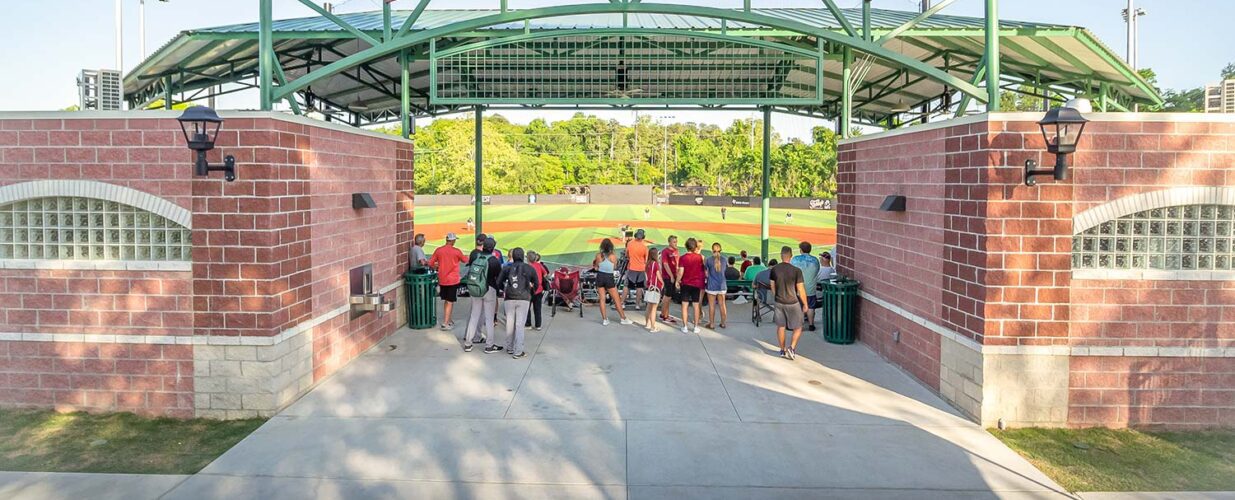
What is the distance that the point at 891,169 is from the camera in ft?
37.1

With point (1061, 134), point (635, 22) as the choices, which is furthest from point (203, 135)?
point (635, 22)

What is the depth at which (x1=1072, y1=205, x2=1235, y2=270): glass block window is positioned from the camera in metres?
8.28

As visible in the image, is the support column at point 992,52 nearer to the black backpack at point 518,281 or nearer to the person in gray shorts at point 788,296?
the person in gray shorts at point 788,296

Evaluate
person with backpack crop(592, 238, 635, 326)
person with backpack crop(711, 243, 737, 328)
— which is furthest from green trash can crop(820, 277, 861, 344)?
person with backpack crop(592, 238, 635, 326)

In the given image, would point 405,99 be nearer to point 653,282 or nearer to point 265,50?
point 265,50

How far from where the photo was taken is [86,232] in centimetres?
876

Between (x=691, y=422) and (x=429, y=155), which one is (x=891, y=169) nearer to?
(x=691, y=422)

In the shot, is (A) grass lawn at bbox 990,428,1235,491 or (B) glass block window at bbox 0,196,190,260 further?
(B) glass block window at bbox 0,196,190,260

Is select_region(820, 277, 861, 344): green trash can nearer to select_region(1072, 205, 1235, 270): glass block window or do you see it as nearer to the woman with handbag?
the woman with handbag

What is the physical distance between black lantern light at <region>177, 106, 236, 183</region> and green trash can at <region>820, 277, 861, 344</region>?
8.96 meters

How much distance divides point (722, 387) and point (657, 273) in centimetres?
364

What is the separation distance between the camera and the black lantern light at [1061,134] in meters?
7.71

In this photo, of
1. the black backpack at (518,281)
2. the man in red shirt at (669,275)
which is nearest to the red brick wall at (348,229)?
the black backpack at (518,281)

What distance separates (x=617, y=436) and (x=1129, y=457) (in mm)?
5067
